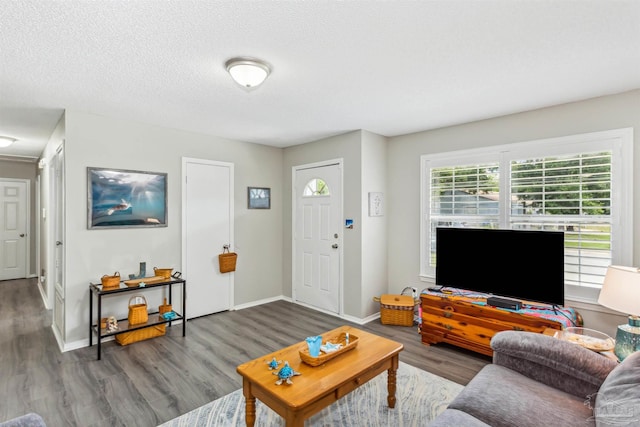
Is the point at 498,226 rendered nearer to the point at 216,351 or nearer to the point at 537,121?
the point at 537,121

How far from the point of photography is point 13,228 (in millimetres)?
6645

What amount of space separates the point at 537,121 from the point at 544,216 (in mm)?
957

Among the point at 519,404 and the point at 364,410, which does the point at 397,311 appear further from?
the point at 519,404

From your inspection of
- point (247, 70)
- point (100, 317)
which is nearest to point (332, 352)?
point (247, 70)

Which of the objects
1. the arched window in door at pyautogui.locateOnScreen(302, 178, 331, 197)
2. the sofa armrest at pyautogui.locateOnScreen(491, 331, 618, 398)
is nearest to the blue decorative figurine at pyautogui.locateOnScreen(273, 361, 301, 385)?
the sofa armrest at pyautogui.locateOnScreen(491, 331, 618, 398)

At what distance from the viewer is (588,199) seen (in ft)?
9.78

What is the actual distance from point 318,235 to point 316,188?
69cm

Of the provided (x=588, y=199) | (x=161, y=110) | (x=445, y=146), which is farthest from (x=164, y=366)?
(x=588, y=199)

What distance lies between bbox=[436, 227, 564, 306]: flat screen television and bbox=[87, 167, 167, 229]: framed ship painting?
3306 mm

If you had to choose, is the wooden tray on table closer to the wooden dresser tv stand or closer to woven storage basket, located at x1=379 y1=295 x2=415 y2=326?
the wooden dresser tv stand

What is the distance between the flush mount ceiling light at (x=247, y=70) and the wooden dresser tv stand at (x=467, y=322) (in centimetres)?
269

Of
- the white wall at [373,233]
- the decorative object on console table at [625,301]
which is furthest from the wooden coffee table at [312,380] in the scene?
the white wall at [373,233]

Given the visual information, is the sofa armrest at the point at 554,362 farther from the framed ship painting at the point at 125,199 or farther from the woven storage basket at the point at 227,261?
the framed ship painting at the point at 125,199

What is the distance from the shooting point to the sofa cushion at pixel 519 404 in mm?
1558
